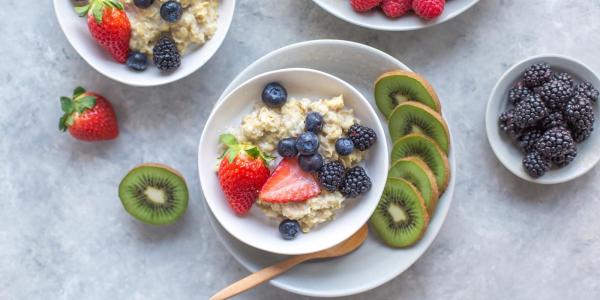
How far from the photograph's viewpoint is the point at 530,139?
2670 mm

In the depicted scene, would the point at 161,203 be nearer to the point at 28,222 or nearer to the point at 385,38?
the point at 28,222

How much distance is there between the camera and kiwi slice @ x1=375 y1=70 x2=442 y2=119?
2525mm

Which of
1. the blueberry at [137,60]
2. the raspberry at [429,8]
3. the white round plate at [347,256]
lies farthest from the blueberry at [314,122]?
the blueberry at [137,60]

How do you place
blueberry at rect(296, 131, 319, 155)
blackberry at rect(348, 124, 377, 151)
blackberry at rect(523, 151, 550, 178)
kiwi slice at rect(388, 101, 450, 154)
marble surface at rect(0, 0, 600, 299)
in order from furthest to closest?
marble surface at rect(0, 0, 600, 299) < blackberry at rect(523, 151, 550, 178) < kiwi slice at rect(388, 101, 450, 154) < blackberry at rect(348, 124, 377, 151) < blueberry at rect(296, 131, 319, 155)

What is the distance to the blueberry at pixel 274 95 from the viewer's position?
2.45m

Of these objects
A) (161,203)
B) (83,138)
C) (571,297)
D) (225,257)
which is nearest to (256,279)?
(225,257)

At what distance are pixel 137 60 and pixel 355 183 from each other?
1.02m

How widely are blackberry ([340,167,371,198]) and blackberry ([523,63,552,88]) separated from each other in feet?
2.73

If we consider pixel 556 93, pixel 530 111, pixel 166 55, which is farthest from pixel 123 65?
pixel 556 93

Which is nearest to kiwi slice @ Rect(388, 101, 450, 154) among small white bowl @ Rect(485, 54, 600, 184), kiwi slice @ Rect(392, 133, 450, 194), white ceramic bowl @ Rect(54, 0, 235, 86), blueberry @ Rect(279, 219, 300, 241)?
kiwi slice @ Rect(392, 133, 450, 194)

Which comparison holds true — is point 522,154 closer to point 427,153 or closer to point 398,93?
point 427,153

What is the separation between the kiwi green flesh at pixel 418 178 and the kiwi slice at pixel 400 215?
0.03 metres

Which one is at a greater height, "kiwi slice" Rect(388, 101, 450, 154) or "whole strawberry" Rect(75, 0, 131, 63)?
"whole strawberry" Rect(75, 0, 131, 63)

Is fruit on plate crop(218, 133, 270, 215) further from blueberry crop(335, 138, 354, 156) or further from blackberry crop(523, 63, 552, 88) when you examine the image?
blackberry crop(523, 63, 552, 88)
